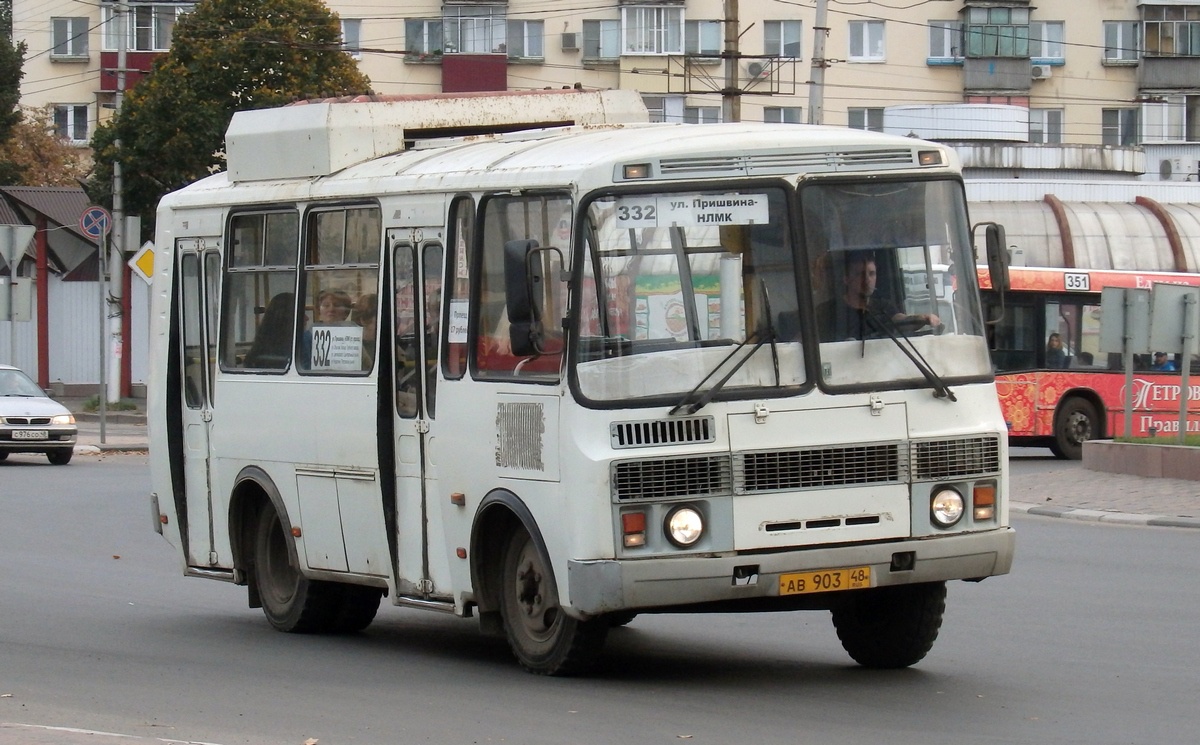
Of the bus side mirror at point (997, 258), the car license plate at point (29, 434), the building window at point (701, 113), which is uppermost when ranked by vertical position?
the building window at point (701, 113)

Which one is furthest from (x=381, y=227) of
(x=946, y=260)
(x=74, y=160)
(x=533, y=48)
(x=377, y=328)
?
(x=74, y=160)

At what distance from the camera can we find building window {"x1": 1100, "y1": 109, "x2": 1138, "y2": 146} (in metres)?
67.2

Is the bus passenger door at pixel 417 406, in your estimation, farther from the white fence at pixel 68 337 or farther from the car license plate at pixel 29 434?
the white fence at pixel 68 337

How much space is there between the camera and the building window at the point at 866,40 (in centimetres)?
6669

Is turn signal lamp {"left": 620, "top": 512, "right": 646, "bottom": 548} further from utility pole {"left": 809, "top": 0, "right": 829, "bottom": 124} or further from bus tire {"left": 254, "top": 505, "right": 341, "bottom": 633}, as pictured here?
utility pole {"left": 809, "top": 0, "right": 829, "bottom": 124}

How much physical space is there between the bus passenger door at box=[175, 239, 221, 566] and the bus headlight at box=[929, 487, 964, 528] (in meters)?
5.26

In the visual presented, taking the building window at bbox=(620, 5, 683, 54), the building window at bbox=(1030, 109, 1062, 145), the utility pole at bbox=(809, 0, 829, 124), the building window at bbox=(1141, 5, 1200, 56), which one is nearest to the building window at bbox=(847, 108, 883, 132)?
the building window at bbox=(1030, 109, 1062, 145)

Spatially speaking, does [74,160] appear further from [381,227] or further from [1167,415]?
[381,227]

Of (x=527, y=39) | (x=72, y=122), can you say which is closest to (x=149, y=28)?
(x=72, y=122)

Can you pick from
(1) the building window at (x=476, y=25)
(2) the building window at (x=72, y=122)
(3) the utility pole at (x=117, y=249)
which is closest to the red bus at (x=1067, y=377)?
(3) the utility pole at (x=117, y=249)

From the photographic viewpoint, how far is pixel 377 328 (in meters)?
10.9

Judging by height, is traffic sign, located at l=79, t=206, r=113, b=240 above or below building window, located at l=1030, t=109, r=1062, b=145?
below

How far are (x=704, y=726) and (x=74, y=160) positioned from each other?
6796cm

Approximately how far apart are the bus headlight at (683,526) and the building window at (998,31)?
59124mm
